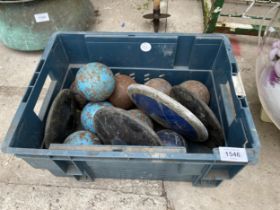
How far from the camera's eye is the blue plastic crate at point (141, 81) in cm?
96

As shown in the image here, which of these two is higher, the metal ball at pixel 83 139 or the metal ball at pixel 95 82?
the metal ball at pixel 95 82

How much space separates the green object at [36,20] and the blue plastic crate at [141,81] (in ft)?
1.70

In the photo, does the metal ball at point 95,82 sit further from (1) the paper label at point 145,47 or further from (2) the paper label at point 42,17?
(2) the paper label at point 42,17

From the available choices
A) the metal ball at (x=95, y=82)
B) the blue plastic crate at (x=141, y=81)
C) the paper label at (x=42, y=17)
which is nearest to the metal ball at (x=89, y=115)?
the metal ball at (x=95, y=82)

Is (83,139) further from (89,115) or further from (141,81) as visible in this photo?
(141,81)

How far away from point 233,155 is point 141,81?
0.92 m

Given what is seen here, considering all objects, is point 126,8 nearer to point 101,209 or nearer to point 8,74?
point 8,74

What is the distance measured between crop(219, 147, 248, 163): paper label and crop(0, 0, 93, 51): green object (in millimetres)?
1634

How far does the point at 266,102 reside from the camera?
1.41 meters

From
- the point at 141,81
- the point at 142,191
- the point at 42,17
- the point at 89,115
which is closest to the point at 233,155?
the point at 142,191

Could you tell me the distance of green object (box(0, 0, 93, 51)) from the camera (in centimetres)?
179

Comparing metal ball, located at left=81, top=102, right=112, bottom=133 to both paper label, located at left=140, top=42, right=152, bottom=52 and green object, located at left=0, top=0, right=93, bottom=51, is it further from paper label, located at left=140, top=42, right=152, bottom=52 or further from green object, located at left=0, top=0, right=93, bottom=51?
green object, located at left=0, top=0, right=93, bottom=51

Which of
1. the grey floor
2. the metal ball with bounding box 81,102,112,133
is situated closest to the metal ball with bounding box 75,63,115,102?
the metal ball with bounding box 81,102,112,133

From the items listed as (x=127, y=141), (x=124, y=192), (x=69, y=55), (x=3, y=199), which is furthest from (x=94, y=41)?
(x=3, y=199)
